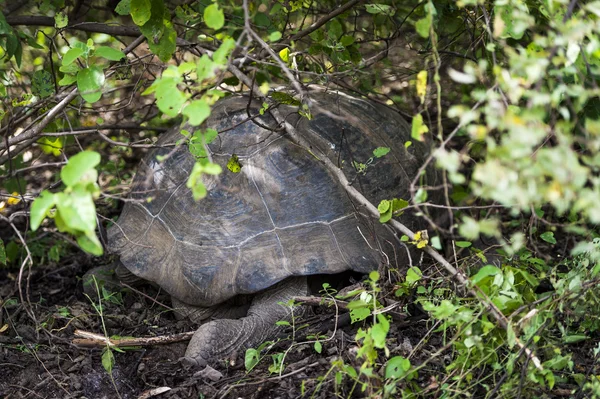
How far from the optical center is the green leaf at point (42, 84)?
145 inches

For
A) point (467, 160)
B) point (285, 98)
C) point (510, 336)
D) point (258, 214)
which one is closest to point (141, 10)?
point (285, 98)

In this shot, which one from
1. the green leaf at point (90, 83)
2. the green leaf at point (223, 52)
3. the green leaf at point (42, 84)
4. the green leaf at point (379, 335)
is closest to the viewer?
the green leaf at point (223, 52)

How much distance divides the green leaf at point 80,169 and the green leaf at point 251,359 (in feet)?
4.36

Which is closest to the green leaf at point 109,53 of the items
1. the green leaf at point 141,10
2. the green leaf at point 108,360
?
the green leaf at point 141,10

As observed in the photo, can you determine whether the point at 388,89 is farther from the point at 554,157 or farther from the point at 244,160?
the point at 554,157

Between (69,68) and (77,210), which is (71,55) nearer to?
(69,68)

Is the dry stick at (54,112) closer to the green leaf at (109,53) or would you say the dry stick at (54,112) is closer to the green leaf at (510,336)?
the green leaf at (109,53)

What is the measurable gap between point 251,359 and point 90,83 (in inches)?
56.1

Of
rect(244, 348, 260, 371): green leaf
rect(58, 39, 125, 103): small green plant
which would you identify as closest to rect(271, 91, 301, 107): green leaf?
rect(58, 39, 125, 103): small green plant

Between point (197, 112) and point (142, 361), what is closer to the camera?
point (197, 112)

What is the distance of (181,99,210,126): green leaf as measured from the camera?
222 cm

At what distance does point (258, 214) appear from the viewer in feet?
12.0

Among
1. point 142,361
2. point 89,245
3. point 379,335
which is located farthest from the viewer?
point 142,361

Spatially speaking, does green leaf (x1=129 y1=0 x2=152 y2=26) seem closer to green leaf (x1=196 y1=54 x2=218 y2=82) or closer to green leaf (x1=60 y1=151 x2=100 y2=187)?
green leaf (x1=196 y1=54 x2=218 y2=82)
